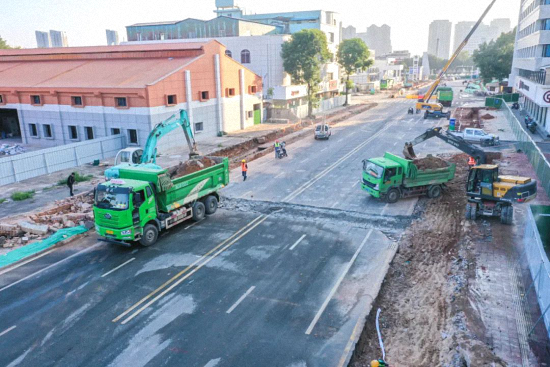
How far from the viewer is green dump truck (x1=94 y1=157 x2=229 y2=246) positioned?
17875 millimetres

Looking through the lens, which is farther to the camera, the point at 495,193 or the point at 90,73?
the point at 90,73

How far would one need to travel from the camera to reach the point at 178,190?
806 inches

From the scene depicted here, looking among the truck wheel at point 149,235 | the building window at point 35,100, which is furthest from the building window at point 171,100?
the truck wheel at point 149,235

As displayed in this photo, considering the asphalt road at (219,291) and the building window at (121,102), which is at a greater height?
the building window at (121,102)

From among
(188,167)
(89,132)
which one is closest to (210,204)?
(188,167)

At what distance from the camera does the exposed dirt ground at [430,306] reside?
467 inches

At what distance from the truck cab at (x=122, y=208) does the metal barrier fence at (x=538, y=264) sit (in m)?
15.5

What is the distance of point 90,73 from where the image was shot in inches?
1720

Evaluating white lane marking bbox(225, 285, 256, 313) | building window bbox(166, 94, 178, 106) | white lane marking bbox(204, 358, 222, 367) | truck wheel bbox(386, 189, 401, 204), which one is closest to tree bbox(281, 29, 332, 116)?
building window bbox(166, 94, 178, 106)

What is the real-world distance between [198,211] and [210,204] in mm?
1073

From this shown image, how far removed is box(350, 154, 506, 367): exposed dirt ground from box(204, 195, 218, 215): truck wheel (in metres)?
10.5

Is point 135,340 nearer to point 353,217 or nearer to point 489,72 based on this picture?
point 353,217

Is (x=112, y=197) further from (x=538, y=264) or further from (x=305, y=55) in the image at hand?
(x=305, y=55)

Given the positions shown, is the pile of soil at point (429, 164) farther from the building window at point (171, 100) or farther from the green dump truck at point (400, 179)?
the building window at point (171, 100)
